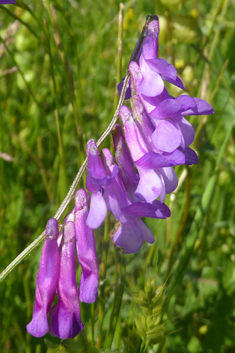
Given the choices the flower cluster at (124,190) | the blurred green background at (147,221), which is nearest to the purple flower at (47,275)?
the flower cluster at (124,190)

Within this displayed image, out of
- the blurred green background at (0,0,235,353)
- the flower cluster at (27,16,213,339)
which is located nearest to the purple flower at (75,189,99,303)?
the flower cluster at (27,16,213,339)

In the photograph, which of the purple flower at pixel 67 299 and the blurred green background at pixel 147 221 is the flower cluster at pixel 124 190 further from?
the blurred green background at pixel 147 221

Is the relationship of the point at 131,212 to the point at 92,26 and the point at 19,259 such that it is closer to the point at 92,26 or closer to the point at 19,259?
the point at 19,259

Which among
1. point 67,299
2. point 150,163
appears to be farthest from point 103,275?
point 150,163

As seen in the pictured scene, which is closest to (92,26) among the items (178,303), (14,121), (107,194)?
(14,121)

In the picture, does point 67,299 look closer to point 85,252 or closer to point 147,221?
point 85,252

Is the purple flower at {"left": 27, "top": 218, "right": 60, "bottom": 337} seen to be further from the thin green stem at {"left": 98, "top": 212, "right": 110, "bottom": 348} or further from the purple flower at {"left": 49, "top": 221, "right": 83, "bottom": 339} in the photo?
the thin green stem at {"left": 98, "top": 212, "right": 110, "bottom": 348}
